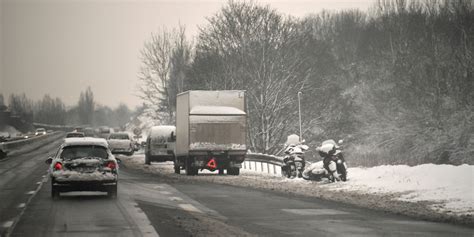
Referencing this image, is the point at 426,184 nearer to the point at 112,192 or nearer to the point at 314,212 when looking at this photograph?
the point at 314,212

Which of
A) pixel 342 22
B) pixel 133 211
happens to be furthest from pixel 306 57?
pixel 133 211

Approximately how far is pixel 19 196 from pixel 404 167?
38.3 ft

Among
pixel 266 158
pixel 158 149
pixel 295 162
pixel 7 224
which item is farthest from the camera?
pixel 158 149

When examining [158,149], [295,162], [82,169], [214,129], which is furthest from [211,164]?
[82,169]

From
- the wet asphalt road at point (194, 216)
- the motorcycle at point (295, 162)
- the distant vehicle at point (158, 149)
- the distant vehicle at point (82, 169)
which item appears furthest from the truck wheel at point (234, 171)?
the distant vehicle at point (82, 169)

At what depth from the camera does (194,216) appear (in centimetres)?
1484

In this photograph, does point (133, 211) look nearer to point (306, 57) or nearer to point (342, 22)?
point (306, 57)

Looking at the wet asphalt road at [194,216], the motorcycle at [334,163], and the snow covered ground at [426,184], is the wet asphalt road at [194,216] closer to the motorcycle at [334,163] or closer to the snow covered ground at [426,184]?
the snow covered ground at [426,184]

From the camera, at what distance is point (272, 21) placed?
5778cm

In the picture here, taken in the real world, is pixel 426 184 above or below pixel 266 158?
below

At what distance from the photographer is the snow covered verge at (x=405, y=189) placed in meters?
16.2

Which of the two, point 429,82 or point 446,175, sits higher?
point 429,82

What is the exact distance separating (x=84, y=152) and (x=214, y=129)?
12.0 meters

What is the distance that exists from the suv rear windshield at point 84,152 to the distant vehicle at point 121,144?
3931 cm
